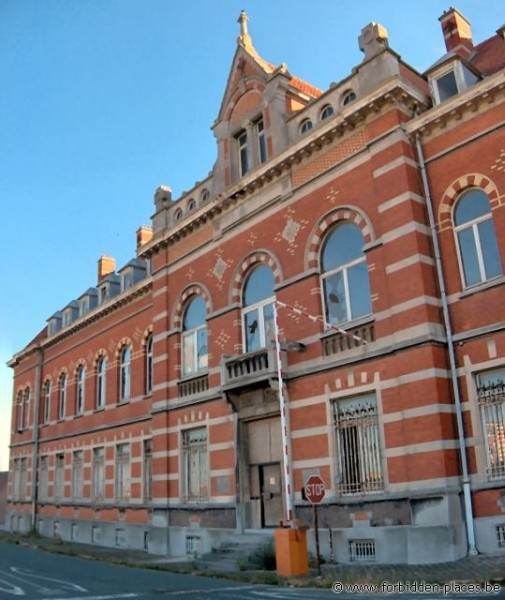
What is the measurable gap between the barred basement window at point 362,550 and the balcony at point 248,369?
15.2 ft

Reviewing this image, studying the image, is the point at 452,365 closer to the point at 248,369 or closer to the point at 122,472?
the point at 248,369

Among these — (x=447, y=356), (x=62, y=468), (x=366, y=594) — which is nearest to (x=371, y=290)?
(x=447, y=356)

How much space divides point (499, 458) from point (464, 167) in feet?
22.0

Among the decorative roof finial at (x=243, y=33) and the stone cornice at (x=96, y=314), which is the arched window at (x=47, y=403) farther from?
the decorative roof finial at (x=243, y=33)

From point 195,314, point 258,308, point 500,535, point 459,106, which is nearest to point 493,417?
point 500,535

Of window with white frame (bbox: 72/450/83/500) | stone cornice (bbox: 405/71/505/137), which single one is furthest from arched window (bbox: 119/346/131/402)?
stone cornice (bbox: 405/71/505/137)

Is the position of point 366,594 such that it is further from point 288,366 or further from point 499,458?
point 288,366

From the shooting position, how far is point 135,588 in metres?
12.1

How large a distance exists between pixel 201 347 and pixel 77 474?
12.6 metres

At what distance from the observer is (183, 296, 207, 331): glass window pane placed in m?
21.1

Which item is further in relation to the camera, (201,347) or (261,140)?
(201,347)

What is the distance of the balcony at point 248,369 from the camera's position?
54.9 feet

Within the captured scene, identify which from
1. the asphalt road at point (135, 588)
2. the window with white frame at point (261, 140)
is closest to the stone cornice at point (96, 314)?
the window with white frame at point (261, 140)

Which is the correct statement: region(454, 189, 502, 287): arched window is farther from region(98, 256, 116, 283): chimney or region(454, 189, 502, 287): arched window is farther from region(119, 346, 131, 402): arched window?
region(98, 256, 116, 283): chimney
